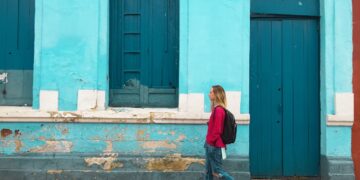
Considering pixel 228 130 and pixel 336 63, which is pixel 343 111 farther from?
pixel 228 130

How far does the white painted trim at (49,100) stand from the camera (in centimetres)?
723

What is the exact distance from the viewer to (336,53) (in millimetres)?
7359

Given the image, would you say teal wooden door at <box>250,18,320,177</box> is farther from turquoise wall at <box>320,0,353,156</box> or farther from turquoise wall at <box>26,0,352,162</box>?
turquoise wall at <box>26,0,352,162</box>

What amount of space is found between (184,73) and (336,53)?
8.04ft

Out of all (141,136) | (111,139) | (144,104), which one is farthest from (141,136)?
(144,104)

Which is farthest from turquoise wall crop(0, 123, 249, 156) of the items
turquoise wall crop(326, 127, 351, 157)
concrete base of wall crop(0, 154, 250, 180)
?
turquoise wall crop(326, 127, 351, 157)

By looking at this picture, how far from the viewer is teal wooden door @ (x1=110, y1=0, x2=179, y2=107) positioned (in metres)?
7.63

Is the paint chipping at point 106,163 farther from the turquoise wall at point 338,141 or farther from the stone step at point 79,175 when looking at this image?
the turquoise wall at point 338,141

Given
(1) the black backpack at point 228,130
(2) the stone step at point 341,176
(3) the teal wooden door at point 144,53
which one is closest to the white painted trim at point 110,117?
(3) the teal wooden door at point 144,53

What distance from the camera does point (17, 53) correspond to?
25.1 ft

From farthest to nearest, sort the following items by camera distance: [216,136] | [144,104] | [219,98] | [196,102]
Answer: [144,104]
[196,102]
[219,98]
[216,136]

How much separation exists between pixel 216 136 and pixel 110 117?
1.86 metres

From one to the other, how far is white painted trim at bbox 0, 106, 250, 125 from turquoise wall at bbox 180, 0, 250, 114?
24 cm

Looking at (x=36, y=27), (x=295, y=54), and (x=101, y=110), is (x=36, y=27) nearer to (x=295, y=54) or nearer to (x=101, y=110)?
(x=101, y=110)
